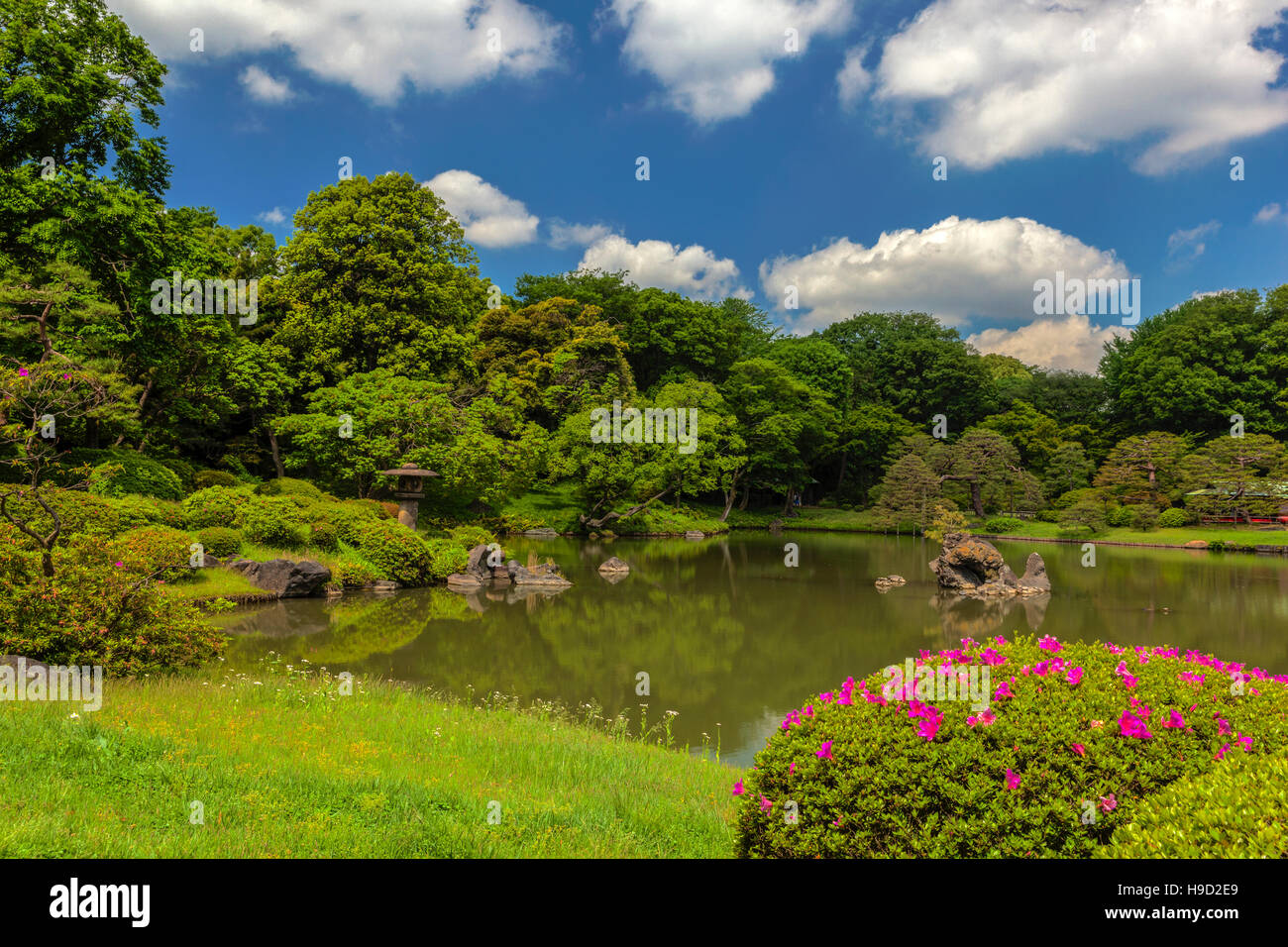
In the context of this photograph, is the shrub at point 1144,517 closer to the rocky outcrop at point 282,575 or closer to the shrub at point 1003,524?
the shrub at point 1003,524

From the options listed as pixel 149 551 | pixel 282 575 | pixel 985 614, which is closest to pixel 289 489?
pixel 282 575

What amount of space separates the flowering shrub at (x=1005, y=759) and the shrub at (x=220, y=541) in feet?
48.9

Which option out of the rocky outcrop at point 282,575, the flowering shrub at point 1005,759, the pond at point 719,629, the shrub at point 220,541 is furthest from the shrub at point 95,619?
the shrub at point 220,541

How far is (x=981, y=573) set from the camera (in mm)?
18109

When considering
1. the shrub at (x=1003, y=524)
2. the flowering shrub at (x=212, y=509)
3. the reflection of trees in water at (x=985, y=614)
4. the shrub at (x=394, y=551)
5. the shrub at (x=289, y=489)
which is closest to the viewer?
the reflection of trees in water at (x=985, y=614)

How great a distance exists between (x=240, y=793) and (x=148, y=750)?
3.48ft

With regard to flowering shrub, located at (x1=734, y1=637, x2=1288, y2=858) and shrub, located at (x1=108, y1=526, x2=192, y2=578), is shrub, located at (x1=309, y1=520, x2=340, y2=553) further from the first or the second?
flowering shrub, located at (x1=734, y1=637, x2=1288, y2=858)

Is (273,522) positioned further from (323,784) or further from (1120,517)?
(1120,517)

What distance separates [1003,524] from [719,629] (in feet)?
91.6

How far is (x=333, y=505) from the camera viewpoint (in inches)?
712

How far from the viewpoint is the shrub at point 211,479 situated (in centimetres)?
1966

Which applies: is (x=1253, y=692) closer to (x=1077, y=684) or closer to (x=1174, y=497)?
(x=1077, y=684)

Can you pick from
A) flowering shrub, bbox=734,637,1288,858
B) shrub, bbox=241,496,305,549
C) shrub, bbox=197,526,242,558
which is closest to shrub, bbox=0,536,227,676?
flowering shrub, bbox=734,637,1288,858

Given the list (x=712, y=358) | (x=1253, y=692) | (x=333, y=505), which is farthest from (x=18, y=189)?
(x=712, y=358)
